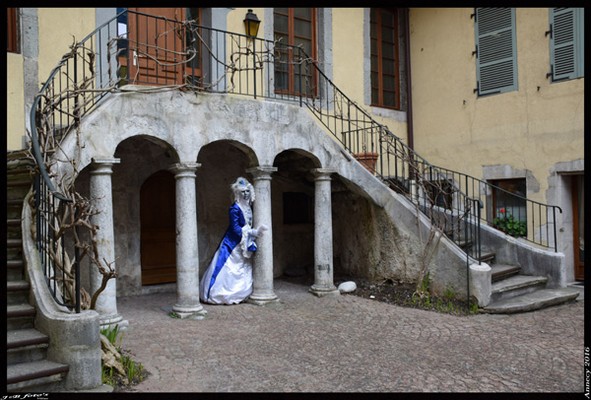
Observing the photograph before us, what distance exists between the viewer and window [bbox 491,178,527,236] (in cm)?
998

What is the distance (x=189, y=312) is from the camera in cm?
697

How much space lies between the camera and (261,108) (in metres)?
7.66

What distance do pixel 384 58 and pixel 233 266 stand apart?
632 centimetres

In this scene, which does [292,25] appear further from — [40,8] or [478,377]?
[478,377]

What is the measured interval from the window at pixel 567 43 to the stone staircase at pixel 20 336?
328 inches

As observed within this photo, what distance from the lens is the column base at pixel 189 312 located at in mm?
6961

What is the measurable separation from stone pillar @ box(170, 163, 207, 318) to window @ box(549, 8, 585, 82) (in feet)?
21.3

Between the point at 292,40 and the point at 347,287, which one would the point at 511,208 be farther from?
the point at 292,40

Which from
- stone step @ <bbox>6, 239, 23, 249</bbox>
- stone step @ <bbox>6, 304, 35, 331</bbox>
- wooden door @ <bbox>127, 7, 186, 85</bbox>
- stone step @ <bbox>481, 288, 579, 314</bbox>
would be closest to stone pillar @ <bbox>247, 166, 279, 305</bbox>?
wooden door @ <bbox>127, 7, 186, 85</bbox>

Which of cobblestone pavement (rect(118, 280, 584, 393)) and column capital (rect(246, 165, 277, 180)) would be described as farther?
column capital (rect(246, 165, 277, 180))

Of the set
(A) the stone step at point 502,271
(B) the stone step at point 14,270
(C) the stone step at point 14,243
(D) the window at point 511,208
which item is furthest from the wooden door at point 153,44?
(D) the window at point 511,208

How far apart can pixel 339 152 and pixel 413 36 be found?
15.9 feet

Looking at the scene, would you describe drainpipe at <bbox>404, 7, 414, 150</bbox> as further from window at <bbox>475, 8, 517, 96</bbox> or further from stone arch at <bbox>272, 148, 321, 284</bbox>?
stone arch at <bbox>272, 148, 321, 284</bbox>
